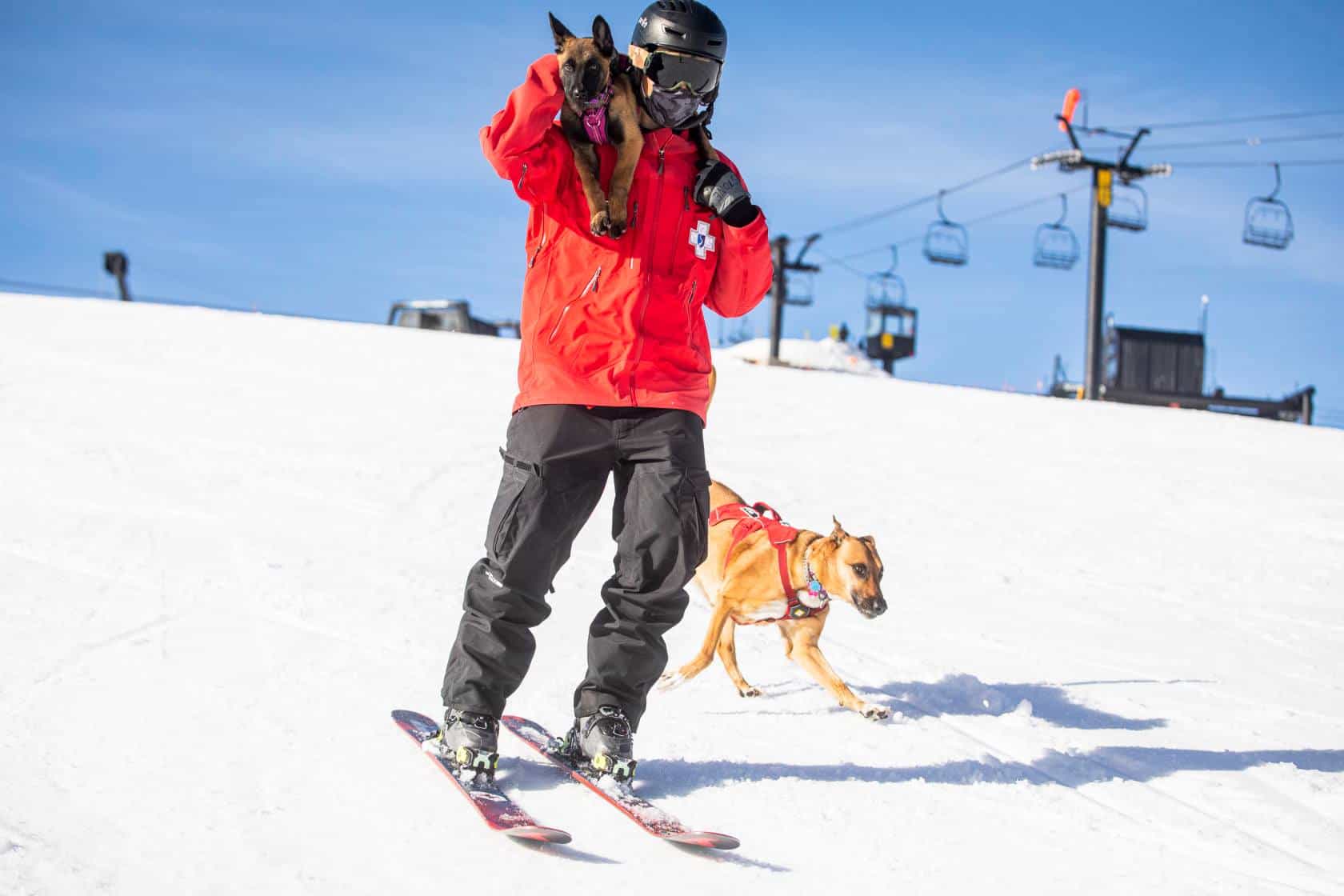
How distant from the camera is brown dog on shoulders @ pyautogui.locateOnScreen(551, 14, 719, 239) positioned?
8.66ft

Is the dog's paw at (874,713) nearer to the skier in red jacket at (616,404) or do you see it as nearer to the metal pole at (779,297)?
the skier in red jacket at (616,404)

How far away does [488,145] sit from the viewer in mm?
2691

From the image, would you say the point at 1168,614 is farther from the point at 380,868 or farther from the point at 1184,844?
the point at 380,868

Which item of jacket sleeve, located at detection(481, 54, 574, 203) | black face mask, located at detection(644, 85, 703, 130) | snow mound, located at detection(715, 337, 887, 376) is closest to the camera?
jacket sleeve, located at detection(481, 54, 574, 203)

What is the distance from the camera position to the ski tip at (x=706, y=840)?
2.41 meters

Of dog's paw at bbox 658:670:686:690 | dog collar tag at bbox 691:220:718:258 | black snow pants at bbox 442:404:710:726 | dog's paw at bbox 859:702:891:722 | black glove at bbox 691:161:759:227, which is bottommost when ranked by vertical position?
dog's paw at bbox 859:702:891:722

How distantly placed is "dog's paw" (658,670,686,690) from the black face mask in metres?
2.19

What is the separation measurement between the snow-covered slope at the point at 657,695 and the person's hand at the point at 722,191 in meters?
1.59

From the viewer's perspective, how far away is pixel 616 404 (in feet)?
9.20

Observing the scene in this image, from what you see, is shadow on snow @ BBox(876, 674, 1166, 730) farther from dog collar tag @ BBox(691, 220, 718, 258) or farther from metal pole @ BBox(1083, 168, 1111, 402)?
metal pole @ BBox(1083, 168, 1111, 402)

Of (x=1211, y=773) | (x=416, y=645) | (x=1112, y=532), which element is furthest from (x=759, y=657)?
(x=1112, y=532)

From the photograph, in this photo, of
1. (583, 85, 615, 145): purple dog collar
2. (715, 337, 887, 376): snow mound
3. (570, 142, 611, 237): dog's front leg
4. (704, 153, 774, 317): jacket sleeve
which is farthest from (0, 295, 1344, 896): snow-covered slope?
(715, 337, 887, 376): snow mound

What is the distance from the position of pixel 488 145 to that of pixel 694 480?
1027mm

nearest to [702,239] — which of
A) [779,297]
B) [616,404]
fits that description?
[616,404]
